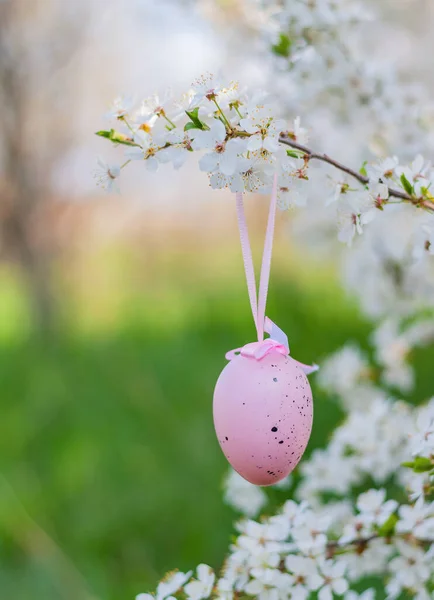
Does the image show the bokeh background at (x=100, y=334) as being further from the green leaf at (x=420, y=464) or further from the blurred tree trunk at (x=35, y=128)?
the green leaf at (x=420, y=464)

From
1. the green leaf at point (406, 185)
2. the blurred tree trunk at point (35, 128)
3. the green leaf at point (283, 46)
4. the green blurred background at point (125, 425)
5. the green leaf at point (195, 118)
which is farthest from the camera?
the blurred tree trunk at point (35, 128)

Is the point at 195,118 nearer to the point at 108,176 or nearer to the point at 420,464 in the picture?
the point at 108,176

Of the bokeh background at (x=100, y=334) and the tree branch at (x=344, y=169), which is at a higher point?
the bokeh background at (x=100, y=334)

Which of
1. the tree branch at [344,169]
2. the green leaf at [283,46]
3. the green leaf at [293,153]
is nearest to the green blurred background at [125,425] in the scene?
the green leaf at [283,46]

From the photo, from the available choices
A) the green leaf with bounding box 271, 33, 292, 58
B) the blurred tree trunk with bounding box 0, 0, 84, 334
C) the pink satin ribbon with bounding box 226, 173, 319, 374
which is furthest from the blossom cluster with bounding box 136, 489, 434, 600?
the blurred tree trunk with bounding box 0, 0, 84, 334

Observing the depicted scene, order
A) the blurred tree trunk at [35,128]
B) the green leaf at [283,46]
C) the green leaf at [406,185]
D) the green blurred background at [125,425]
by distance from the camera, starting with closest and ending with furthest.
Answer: the green leaf at [406,185], the green leaf at [283,46], the green blurred background at [125,425], the blurred tree trunk at [35,128]

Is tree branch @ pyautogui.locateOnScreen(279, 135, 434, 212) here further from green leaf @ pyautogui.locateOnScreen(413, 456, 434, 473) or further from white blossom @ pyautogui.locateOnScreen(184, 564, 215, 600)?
white blossom @ pyautogui.locateOnScreen(184, 564, 215, 600)

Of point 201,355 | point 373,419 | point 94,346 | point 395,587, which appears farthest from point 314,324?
point 395,587

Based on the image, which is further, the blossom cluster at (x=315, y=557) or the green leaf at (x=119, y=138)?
the blossom cluster at (x=315, y=557)
